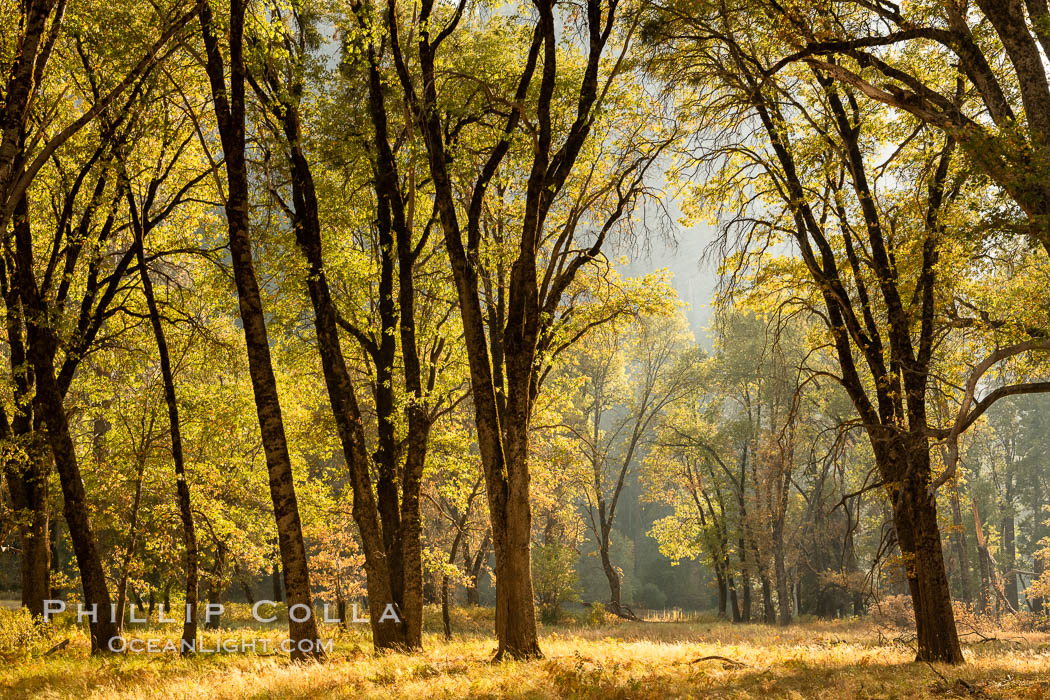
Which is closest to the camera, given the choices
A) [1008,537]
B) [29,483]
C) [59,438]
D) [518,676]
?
[518,676]

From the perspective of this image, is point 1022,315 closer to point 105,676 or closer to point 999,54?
point 999,54

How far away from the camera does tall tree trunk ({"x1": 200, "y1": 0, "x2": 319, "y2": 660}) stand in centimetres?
920

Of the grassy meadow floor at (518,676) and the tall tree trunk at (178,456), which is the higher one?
the tall tree trunk at (178,456)

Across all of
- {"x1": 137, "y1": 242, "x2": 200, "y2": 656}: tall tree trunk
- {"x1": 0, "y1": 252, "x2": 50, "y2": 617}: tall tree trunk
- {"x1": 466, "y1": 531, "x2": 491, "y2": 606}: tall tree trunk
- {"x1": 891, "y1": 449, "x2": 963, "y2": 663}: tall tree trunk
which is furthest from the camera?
{"x1": 466, "y1": 531, "x2": 491, "y2": 606}: tall tree trunk

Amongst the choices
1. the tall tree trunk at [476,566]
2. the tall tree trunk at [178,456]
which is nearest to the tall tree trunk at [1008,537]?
the tall tree trunk at [476,566]

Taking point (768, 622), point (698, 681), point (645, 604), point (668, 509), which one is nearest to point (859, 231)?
point (698, 681)

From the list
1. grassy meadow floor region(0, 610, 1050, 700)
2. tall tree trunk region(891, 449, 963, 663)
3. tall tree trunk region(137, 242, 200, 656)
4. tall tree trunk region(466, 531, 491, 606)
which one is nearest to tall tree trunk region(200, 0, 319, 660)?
grassy meadow floor region(0, 610, 1050, 700)

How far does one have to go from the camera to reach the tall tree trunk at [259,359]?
9203mm

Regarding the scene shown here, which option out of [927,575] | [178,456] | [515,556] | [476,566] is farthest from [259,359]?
[476,566]

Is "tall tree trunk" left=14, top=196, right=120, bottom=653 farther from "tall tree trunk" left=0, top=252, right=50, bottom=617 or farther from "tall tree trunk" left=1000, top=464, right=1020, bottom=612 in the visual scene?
"tall tree trunk" left=1000, top=464, right=1020, bottom=612

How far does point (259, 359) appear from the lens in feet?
30.7

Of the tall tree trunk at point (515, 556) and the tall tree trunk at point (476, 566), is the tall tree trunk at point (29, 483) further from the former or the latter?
the tall tree trunk at point (476, 566)

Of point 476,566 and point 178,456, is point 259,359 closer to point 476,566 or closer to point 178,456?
point 178,456

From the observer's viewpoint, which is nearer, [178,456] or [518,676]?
[518,676]
